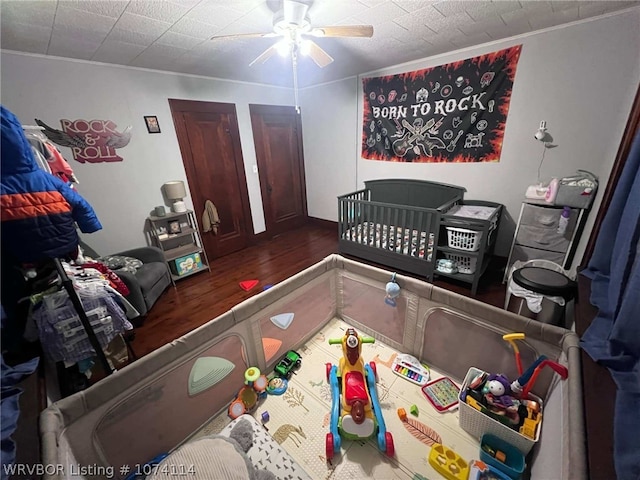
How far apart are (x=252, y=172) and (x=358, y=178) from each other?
153cm

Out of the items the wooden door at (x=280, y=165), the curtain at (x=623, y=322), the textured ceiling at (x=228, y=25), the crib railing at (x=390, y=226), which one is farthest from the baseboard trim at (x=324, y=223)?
the curtain at (x=623, y=322)

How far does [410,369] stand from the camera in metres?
1.58

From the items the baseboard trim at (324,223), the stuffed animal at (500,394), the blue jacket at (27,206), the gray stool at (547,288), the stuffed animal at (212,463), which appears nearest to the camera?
the blue jacket at (27,206)

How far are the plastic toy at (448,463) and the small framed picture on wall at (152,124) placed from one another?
11.4 feet

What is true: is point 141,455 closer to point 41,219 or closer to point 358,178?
point 41,219

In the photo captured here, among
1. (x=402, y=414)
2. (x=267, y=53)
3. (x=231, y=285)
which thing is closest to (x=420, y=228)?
(x=402, y=414)

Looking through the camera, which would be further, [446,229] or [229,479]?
[446,229]

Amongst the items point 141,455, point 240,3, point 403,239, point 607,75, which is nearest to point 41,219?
point 141,455

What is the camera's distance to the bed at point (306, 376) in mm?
910

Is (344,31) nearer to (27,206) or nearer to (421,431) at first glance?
(27,206)

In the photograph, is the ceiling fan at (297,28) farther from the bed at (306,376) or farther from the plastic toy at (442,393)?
the plastic toy at (442,393)

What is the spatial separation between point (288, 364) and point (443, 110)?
2.82 metres

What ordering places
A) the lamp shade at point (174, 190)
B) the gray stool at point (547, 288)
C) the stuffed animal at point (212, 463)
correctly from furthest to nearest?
the lamp shade at point (174, 190), the gray stool at point (547, 288), the stuffed animal at point (212, 463)

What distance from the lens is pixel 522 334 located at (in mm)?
1157
